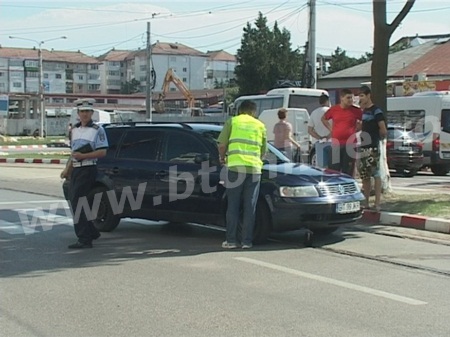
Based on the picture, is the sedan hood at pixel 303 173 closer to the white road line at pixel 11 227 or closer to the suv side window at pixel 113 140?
the suv side window at pixel 113 140

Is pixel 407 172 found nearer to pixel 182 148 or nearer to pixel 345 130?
pixel 345 130

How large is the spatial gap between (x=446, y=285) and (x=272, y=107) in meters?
17.9

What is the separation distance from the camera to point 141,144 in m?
10.6

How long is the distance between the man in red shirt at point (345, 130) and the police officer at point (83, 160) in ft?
14.3

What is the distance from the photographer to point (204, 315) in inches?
233

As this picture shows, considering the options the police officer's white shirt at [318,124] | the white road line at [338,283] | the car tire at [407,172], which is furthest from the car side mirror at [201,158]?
the car tire at [407,172]

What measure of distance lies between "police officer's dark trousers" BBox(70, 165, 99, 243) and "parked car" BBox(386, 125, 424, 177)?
13810mm

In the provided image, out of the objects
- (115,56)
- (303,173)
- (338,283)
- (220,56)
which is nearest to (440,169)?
(303,173)

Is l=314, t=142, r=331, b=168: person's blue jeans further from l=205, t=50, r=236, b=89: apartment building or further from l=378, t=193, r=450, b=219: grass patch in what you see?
l=205, t=50, r=236, b=89: apartment building

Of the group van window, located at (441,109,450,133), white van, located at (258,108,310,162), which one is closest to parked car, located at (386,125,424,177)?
van window, located at (441,109,450,133)

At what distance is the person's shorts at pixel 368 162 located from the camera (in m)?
11.4

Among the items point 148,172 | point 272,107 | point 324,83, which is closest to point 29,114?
point 324,83

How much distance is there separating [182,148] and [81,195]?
68.5 inches

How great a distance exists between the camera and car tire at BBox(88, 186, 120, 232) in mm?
10617
